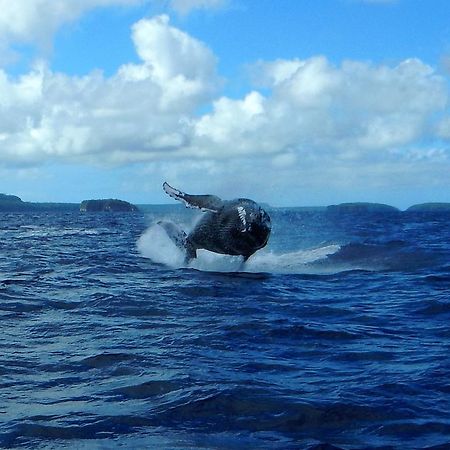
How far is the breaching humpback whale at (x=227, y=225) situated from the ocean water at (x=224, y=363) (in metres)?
1.26

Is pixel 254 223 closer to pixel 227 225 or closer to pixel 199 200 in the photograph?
pixel 227 225

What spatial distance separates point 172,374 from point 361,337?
330 centimetres

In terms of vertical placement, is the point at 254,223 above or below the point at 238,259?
above

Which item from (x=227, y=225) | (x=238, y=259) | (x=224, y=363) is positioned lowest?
(x=224, y=363)

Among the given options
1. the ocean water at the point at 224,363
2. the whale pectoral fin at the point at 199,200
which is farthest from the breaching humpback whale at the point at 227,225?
the ocean water at the point at 224,363

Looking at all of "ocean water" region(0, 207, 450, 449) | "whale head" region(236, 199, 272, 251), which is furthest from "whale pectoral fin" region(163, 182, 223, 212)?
"ocean water" region(0, 207, 450, 449)

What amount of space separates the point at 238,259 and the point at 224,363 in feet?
35.8

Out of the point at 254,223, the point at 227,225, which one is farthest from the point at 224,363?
the point at 227,225

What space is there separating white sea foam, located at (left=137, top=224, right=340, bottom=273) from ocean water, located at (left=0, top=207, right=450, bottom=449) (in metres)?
2.34

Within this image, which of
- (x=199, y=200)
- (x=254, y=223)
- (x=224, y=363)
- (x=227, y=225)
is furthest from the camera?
(x=199, y=200)

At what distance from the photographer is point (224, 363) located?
8039 mm

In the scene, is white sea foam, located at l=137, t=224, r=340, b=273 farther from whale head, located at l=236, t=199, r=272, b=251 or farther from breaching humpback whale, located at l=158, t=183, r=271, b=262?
whale head, located at l=236, t=199, r=272, b=251

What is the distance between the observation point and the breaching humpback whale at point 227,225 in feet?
54.7

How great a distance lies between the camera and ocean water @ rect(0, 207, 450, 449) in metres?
5.82
